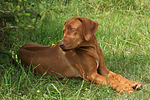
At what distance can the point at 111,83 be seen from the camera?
319cm

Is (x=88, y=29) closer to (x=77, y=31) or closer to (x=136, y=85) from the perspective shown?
(x=77, y=31)

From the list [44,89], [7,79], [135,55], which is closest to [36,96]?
[44,89]

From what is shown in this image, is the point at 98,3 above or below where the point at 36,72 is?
above

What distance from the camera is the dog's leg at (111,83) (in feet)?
10.0

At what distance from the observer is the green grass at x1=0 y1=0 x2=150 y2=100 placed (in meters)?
3.10

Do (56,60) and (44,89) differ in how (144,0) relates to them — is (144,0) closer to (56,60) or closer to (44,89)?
(56,60)

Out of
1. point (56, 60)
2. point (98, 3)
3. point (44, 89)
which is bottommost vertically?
point (44, 89)

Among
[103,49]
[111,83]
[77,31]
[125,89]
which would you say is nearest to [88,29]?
[77,31]

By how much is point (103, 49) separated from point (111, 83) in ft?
5.29

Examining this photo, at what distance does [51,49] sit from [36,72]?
498 millimetres

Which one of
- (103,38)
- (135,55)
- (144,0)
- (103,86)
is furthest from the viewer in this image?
(144,0)

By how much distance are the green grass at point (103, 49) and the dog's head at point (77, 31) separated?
58 centimetres

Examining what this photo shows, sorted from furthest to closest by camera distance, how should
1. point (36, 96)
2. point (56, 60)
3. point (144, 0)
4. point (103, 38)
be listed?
1. point (144, 0)
2. point (103, 38)
3. point (56, 60)
4. point (36, 96)

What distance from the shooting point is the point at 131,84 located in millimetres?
3182
